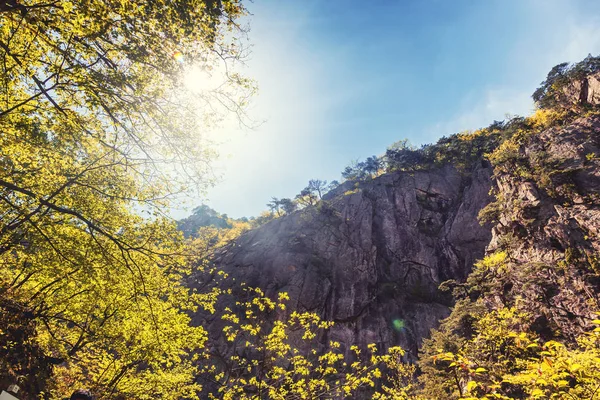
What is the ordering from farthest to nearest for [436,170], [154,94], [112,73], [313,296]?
[436,170]
[313,296]
[154,94]
[112,73]

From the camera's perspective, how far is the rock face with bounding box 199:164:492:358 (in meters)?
37.2

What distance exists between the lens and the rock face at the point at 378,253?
1464 inches

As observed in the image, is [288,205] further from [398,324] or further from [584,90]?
[584,90]

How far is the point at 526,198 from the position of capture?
24.9 meters

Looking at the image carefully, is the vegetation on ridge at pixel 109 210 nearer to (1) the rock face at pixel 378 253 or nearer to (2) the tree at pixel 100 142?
(2) the tree at pixel 100 142

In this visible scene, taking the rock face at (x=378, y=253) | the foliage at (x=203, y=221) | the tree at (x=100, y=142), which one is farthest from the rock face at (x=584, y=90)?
the foliage at (x=203, y=221)

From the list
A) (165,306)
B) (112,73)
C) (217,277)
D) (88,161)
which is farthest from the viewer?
(217,277)

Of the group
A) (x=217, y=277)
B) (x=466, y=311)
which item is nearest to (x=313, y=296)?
(x=217, y=277)

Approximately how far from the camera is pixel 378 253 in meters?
45.4

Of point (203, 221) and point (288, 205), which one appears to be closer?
point (288, 205)

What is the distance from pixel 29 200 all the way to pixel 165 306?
523cm

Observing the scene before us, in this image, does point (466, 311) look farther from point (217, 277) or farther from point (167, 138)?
point (217, 277)

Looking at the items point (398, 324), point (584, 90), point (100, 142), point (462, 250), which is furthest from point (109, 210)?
point (584, 90)

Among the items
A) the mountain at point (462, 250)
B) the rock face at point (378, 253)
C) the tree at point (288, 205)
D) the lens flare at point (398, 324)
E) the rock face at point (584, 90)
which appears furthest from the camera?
the tree at point (288, 205)
